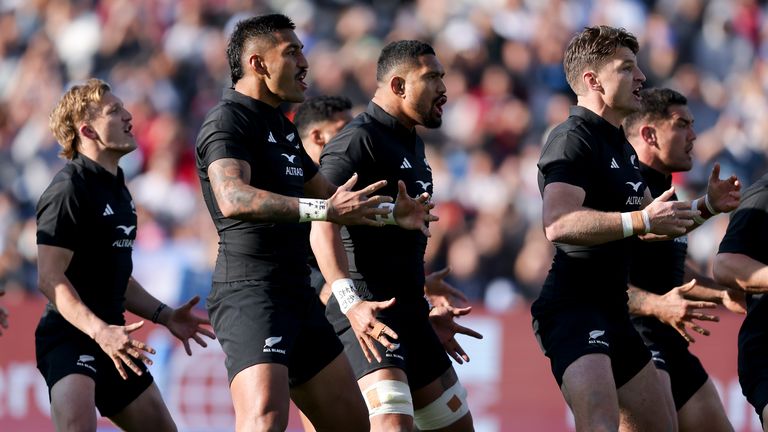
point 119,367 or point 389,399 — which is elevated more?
point 119,367

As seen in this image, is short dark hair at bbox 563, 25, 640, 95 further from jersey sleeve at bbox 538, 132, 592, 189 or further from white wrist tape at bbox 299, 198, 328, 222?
white wrist tape at bbox 299, 198, 328, 222

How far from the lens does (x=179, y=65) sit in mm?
17500

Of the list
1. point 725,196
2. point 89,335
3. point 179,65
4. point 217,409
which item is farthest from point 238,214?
point 179,65

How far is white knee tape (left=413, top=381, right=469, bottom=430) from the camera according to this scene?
25.5 feet

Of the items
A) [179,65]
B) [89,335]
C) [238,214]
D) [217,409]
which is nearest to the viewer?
[238,214]

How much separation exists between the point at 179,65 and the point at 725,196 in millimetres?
11457

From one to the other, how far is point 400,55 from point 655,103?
6.11ft

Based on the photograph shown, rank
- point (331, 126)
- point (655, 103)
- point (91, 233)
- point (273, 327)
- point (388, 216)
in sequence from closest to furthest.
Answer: point (388, 216)
point (273, 327)
point (91, 233)
point (655, 103)
point (331, 126)

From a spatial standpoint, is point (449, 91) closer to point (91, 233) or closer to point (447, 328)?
point (447, 328)

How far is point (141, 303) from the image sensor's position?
27.5ft

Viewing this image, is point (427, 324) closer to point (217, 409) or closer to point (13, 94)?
point (217, 409)

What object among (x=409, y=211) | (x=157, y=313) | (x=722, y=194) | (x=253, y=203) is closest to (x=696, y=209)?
(x=722, y=194)

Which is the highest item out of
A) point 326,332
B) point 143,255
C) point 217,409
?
point 326,332

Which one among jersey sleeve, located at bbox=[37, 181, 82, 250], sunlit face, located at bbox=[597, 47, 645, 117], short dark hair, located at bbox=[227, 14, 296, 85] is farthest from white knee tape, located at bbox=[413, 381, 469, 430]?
jersey sleeve, located at bbox=[37, 181, 82, 250]
